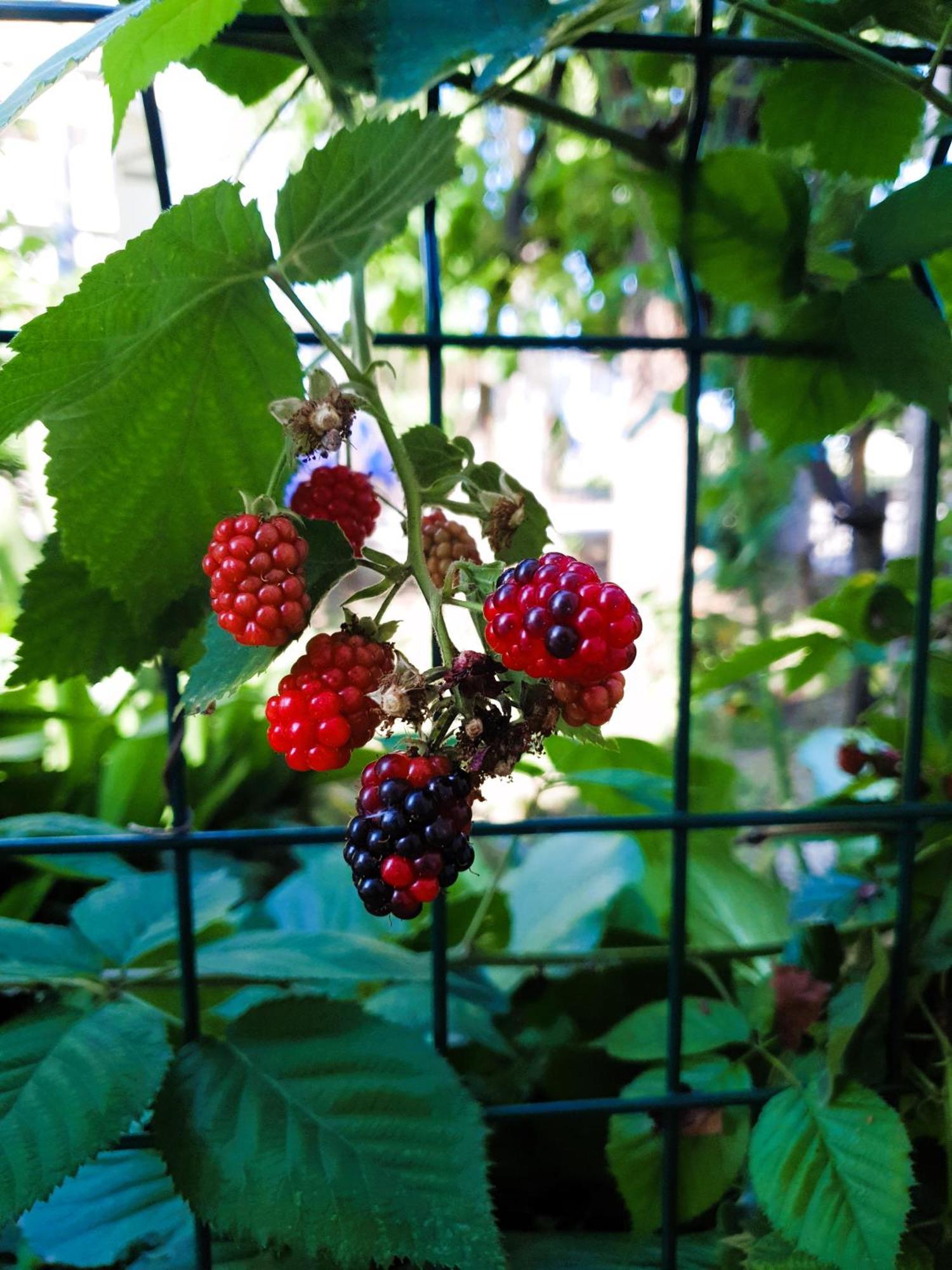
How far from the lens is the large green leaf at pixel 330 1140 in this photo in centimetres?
41

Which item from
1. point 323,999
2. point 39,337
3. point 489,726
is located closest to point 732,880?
point 323,999

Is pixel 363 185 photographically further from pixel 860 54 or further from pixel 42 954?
pixel 42 954

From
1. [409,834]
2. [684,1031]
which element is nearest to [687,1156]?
[684,1031]

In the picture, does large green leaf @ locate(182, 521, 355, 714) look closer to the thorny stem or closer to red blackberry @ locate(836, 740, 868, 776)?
the thorny stem

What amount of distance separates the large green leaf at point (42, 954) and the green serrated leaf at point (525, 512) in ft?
1.01

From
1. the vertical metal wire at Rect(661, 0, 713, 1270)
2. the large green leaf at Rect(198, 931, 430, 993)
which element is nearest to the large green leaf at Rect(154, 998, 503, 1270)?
the large green leaf at Rect(198, 931, 430, 993)

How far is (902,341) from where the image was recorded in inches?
19.6

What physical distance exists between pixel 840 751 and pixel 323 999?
48cm

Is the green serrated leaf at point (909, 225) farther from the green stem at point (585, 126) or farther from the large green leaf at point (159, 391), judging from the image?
the large green leaf at point (159, 391)

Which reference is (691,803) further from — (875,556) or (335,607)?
(335,607)

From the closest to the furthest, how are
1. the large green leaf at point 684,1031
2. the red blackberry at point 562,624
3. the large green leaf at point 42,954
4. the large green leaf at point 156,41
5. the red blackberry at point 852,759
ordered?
the red blackberry at point 562,624 < the large green leaf at point 156,41 < the large green leaf at point 42,954 < the large green leaf at point 684,1031 < the red blackberry at point 852,759

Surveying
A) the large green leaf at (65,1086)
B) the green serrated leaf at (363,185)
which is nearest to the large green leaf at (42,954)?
the large green leaf at (65,1086)

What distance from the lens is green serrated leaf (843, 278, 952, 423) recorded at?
0.49 meters

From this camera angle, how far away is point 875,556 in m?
1.17
